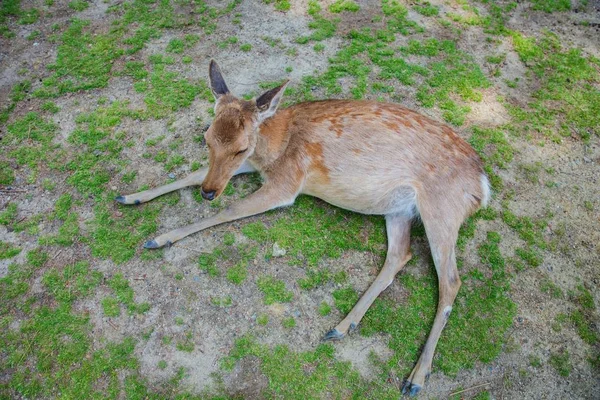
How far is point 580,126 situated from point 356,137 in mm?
3198

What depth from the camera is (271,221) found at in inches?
174

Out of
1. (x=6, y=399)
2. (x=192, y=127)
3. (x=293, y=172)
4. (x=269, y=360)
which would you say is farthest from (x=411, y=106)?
(x=6, y=399)

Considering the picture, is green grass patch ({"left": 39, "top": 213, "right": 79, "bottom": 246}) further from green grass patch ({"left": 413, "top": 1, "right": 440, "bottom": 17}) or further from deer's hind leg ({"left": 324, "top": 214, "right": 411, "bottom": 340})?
green grass patch ({"left": 413, "top": 1, "right": 440, "bottom": 17})

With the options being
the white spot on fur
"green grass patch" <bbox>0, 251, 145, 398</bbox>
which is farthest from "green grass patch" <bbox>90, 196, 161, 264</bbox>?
the white spot on fur

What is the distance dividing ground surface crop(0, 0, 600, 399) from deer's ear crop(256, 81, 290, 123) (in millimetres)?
881

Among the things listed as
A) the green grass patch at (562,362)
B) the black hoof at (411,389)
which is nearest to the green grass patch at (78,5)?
the black hoof at (411,389)

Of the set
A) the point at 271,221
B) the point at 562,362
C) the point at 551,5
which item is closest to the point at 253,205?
the point at 271,221

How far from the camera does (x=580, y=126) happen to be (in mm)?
5406

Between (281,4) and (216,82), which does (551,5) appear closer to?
(281,4)

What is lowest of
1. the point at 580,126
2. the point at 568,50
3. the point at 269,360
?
the point at 269,360

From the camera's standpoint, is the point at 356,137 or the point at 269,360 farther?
the point at 356,137

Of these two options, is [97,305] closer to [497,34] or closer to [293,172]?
[293,172]

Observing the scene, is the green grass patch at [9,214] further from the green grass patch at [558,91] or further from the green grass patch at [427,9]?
the green grass patch at [427,9]

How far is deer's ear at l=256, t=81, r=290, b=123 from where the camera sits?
3.95 metres
